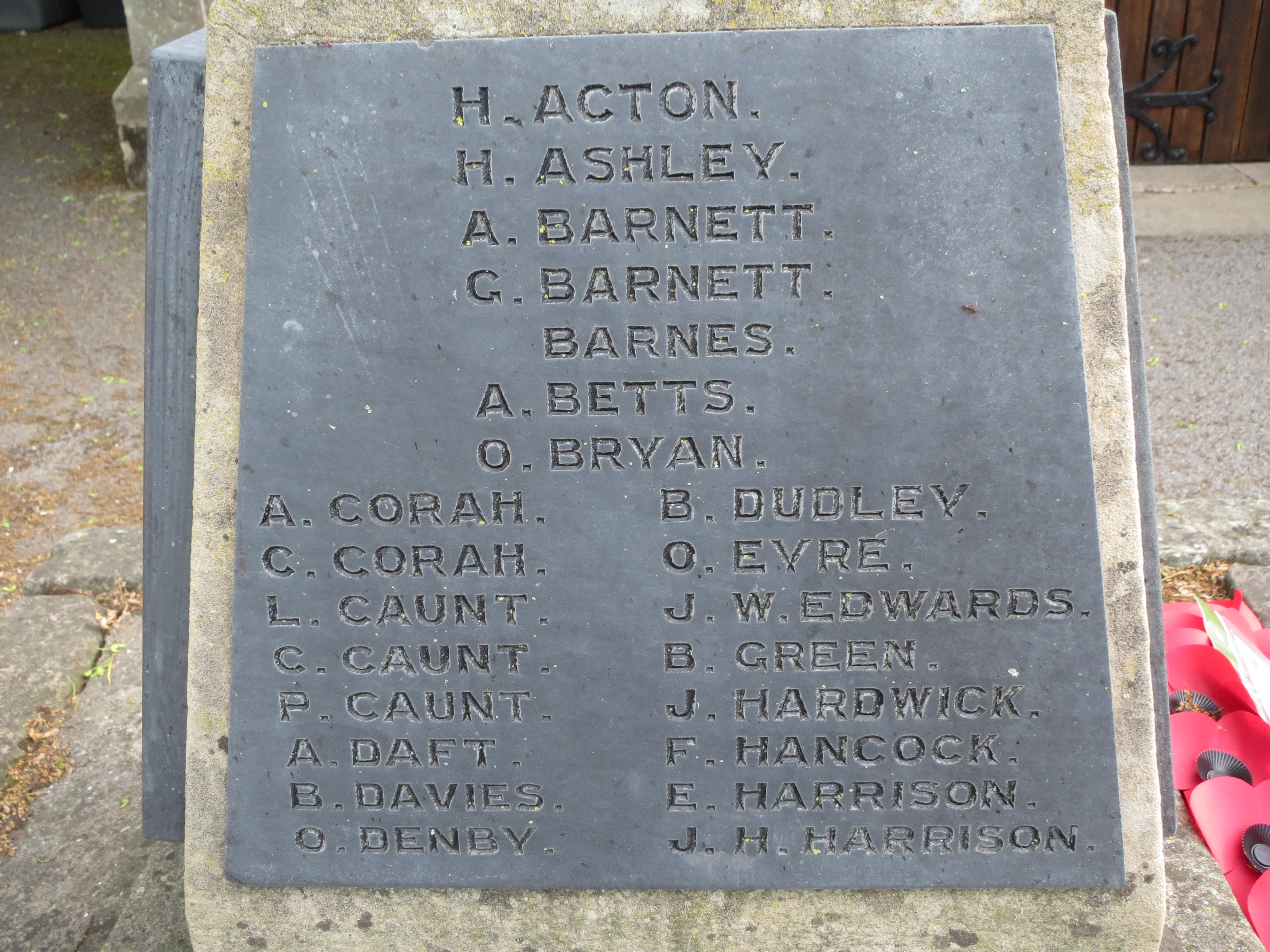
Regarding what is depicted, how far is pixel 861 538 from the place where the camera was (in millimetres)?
1485

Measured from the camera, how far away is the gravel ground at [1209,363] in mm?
3623

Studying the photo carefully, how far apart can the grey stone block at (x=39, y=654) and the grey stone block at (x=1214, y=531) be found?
2.97 meters

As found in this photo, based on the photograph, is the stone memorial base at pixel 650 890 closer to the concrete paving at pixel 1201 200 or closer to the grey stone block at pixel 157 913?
the grey stone block at pixel 157 913

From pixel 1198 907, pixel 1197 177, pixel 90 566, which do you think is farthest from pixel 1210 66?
pixel 90 566

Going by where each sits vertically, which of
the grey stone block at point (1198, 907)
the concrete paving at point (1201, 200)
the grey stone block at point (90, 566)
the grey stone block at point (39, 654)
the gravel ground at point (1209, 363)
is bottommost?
the grey stone block at point (1198, 907)

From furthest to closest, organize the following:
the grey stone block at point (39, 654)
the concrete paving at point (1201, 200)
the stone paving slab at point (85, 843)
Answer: the concrete paving at point (1201, 200) < the grey stone block at point (39, 654) < the stone paving slab at point (85, 843)

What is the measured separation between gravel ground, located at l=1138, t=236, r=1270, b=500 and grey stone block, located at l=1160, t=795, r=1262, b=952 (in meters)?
1.91

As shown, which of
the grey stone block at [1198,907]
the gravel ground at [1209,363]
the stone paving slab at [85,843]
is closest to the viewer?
the grey stone block at [1198,907]

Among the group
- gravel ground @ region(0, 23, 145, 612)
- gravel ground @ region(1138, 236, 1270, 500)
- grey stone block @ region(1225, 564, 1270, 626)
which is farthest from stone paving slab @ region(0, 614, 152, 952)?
gravel ground @ region(1138, 236, 1270, 500)

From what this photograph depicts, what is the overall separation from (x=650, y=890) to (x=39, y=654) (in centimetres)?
185

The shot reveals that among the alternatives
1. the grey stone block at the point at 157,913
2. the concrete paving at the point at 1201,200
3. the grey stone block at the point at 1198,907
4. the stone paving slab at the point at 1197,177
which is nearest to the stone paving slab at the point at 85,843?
the grey stone block at the point at 157,913

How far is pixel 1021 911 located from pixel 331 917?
1.13m

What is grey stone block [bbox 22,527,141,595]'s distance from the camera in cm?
279

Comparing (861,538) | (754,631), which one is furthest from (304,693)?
(861,538)
